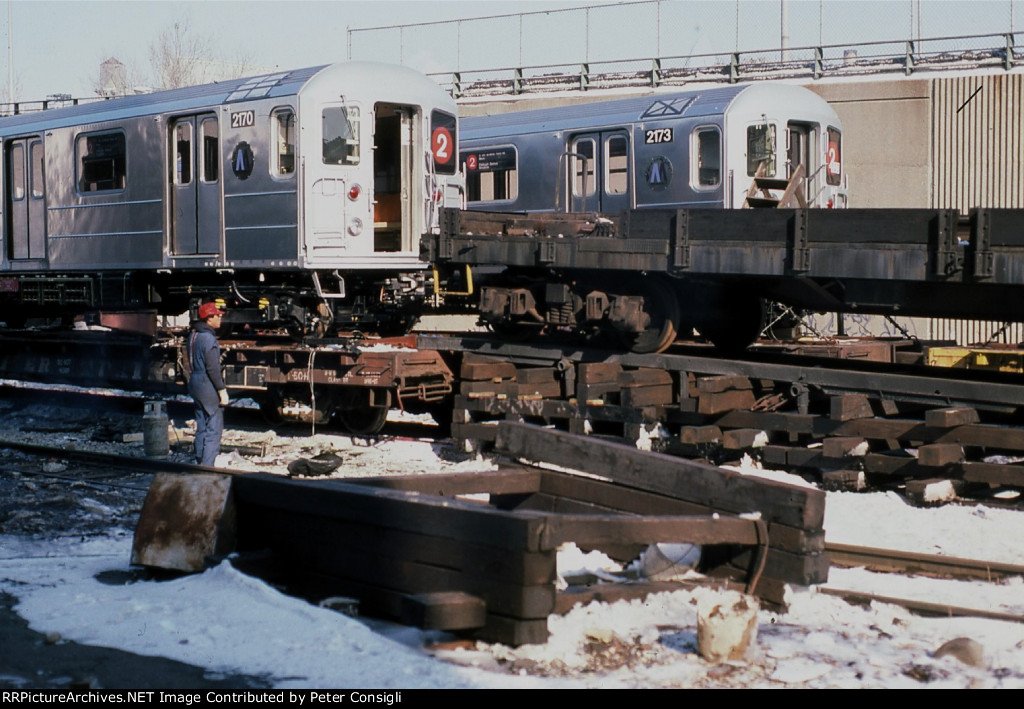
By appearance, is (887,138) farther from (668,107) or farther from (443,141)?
(443,141)

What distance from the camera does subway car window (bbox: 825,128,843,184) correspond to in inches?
632

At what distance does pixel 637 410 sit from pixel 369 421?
384 centimetres

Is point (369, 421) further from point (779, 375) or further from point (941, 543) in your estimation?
point (941, 543)

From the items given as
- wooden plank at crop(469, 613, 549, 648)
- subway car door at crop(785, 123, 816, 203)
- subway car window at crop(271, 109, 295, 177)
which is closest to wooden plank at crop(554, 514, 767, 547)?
wooden plank at crop(469, 613, 549, 648)

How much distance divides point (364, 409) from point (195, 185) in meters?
3.54

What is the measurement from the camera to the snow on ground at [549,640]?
477cm

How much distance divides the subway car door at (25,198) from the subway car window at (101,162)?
37.2 inches

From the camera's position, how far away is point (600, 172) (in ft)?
52.0

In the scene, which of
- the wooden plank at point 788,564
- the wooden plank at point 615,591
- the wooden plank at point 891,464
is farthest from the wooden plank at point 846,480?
the wooden plank at point 615,591

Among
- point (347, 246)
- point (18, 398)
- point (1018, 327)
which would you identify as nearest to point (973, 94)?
point (1018, 327)

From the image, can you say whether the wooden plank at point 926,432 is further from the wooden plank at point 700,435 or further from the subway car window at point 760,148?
the subway car window at point 760,148

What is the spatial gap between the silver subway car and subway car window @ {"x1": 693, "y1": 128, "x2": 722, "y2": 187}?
0.04 ft

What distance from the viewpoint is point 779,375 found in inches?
404

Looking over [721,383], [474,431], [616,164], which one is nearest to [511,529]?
[721,383]
